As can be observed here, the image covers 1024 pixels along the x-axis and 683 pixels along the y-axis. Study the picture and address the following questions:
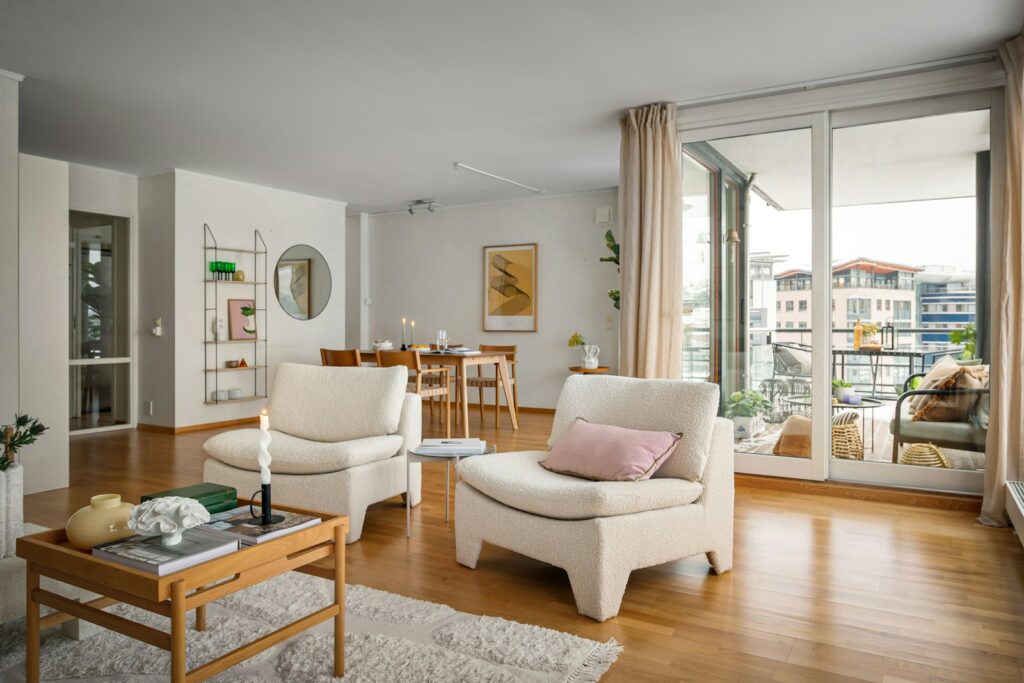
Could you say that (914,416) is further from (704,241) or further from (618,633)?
(618,633)

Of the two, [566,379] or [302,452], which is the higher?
[566,379]

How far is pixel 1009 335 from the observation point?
12.2ft

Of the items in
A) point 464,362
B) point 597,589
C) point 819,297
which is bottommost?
point 597,589

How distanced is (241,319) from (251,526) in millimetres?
5681

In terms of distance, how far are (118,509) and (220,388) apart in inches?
216

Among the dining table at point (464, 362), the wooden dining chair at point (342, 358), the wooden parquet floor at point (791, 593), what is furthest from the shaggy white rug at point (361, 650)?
the wooden dining chair at point (342, 358)

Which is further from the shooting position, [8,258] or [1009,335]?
[8,258]

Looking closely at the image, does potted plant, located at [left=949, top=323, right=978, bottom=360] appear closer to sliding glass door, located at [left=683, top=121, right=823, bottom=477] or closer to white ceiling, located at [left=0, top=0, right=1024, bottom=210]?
sliding glass door, located at [left=683, top=121, right=823, bottom=477]

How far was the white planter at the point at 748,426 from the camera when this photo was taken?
15.1 feet

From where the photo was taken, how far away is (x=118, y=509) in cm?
186

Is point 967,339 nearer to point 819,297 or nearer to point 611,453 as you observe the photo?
point 819,297

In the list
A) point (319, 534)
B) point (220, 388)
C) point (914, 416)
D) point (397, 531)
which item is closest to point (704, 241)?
point (914, 416)

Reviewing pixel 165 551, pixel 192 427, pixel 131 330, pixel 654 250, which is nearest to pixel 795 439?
pixel 654 250

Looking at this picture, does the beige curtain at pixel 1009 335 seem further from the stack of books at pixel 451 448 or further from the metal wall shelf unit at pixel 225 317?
the metal wall shelf unit at pixel 225 317
